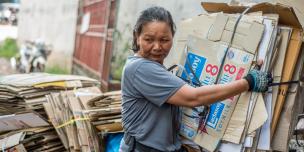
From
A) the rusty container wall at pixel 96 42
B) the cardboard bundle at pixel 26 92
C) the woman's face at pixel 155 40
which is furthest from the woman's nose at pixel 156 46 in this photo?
the rusty container wall at pixel 96 42

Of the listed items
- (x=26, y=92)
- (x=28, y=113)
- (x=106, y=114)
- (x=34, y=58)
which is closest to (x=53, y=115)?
(x=28, y=113)

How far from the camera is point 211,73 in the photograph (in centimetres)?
278

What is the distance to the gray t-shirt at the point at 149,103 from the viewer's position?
2559mm

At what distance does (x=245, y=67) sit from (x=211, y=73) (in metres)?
0.22

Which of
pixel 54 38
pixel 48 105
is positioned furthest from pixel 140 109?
pixel 54 38

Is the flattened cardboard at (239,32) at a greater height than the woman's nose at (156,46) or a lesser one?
greater

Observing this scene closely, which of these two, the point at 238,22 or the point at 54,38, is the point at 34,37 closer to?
the point at 54,38

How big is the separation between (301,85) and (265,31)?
41 centimetres

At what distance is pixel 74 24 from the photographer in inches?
516

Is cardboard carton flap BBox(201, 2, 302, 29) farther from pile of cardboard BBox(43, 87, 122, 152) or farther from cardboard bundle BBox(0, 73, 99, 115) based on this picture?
cardboard bundle BBox(0, 73, 99, 115)

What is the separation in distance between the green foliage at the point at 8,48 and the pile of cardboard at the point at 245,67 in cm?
1950

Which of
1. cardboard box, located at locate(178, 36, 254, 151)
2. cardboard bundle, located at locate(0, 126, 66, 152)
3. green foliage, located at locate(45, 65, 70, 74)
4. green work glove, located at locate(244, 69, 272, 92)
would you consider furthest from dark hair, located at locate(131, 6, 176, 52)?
green foliage, located at locate(45, 65, 70, 74)

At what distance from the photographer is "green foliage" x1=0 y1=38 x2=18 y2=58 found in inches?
848

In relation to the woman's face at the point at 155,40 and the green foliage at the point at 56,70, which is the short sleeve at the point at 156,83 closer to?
the woman's face at the point at 155,40
